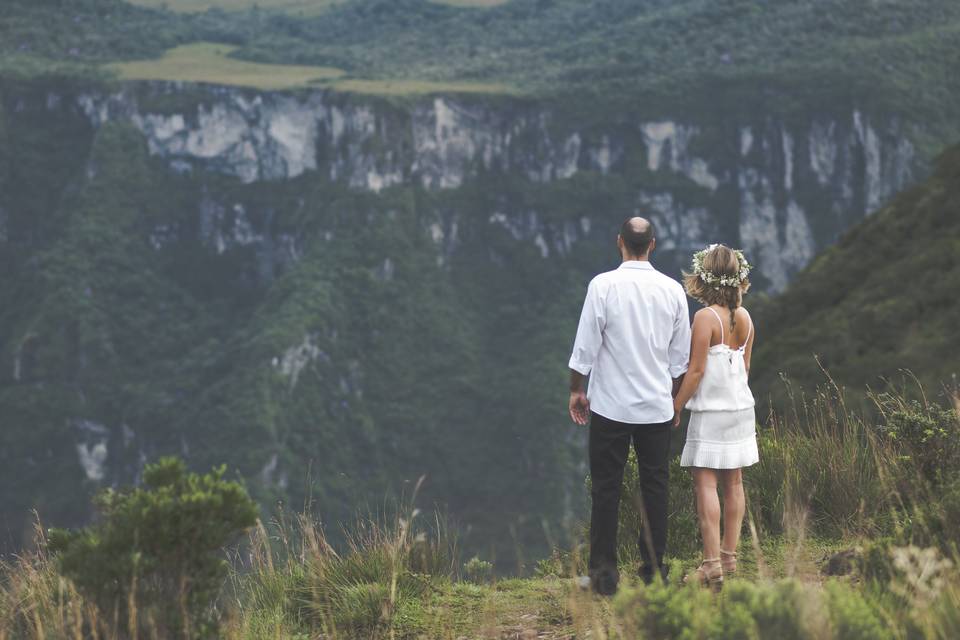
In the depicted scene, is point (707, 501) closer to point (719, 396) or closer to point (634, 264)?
point (719, 396)

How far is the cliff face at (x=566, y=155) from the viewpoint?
12688cm

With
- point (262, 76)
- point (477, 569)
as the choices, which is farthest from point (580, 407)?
point (262, 76)

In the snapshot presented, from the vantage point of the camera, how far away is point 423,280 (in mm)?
132500

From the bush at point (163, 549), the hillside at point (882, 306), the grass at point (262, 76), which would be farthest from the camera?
the grass at point (262, 76)

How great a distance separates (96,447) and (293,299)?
26.3 metres

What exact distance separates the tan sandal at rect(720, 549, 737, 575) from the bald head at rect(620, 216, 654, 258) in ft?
5.26

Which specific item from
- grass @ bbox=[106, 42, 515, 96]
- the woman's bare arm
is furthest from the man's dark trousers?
grass @ bbox=[106, 42, 515, 96]

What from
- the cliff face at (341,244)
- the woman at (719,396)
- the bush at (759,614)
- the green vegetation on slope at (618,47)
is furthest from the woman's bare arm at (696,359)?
the green vegetation on slope at (618,47)

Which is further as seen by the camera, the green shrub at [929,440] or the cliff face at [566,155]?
the cliff face at [566,155]

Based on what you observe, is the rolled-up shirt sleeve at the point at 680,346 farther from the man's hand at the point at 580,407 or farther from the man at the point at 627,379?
the man's hand at the point at 580,407

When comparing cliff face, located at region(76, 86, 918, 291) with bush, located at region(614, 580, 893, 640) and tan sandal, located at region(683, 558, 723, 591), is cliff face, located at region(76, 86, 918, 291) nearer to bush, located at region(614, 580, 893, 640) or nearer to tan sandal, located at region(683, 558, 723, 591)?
tan sandal, located at region(683, 558, 723, 591)

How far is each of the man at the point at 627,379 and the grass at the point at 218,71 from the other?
124732 millimetres

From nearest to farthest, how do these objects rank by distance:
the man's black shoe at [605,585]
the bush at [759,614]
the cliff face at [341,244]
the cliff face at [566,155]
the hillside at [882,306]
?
the bush at [759,614] < the man's black shoe at [605,585] < the hillside at [882,306] < the cliff face at [341,244] < the cliff face at [566,155]

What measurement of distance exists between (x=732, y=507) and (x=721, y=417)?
0.50m
